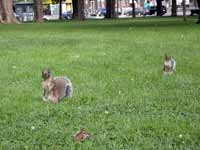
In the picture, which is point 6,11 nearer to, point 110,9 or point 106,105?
point 110,9

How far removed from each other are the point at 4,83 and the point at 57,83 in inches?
82.3

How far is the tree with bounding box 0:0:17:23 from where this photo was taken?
38625 millimetres

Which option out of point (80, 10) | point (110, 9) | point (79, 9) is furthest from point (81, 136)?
point (110, 9)

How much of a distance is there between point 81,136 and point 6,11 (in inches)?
1363

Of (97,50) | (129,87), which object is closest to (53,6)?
(97,50)

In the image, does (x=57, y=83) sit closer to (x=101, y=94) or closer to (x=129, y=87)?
(x=101, y=94)

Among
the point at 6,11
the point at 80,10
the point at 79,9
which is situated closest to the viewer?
the point at 6,11

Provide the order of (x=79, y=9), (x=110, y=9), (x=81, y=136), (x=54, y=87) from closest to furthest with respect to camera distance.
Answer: (x=81, y=136), (x=54, y=87), (x=79, y=9), (x=110, y=9)

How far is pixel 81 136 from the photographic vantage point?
553 centimetres

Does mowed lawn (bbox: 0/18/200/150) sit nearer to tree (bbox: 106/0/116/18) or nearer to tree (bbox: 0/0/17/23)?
tree (bbox: 0/0/17/23)

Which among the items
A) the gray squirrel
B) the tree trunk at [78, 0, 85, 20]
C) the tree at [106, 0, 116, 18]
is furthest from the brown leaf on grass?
the tree at [106, 0, 116, 18]

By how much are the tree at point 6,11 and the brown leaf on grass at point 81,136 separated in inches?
1327

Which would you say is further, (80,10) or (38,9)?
(80,10)

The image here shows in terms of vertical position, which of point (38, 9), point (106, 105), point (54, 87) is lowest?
point (38, 9)
